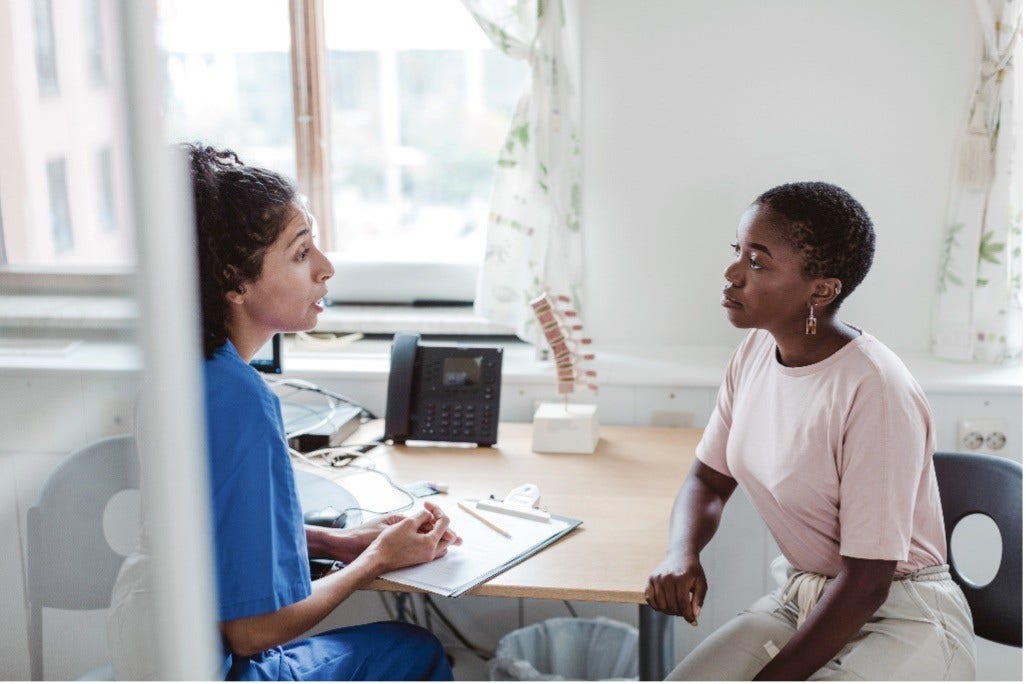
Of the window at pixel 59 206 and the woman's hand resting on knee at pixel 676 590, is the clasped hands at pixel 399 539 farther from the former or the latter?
the window at pixel 59 206

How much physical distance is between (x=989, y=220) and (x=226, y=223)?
1.74 meters

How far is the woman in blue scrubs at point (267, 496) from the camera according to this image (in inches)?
51.2

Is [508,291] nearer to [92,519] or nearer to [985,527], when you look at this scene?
[985,527]

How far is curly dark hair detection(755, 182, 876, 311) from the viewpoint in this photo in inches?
60.7

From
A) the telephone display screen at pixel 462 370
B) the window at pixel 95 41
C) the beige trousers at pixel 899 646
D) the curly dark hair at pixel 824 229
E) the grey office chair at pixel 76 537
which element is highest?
the window at pixel 95 41

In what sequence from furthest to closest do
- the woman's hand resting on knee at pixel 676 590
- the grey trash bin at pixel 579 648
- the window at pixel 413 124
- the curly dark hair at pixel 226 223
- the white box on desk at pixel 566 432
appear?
the window at pixel 413 124 → the grey trash bin at pixel 579 648 → the white box on desk at pixel 566 432 → the woman's hand resting on knee at pixel 676 590 → the curly dark hair at pixel 226 223

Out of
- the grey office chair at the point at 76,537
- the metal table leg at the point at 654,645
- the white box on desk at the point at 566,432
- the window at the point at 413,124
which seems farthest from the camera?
the window at the point at 413,124

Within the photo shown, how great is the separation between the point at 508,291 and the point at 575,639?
83 centimetres

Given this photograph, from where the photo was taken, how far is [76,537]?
71cm

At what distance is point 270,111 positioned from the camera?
2779 mm

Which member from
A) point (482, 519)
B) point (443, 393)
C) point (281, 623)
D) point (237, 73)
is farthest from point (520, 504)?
point (237, 73)

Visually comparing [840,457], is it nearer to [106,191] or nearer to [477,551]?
[477,551]

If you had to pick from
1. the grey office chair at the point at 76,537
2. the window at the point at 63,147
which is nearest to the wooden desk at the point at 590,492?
the grey office chair at the point at 76,537

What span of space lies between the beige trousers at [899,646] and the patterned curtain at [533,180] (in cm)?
106
